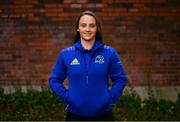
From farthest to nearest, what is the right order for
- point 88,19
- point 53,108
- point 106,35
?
point 106,35 < point 53,108 < point 88,19

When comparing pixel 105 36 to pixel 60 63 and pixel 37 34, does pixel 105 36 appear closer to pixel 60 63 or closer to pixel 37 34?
pixel 37 34

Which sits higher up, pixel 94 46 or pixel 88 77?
pixel 94 46

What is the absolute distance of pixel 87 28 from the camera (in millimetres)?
3734

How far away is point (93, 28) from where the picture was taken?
3766 millimetres

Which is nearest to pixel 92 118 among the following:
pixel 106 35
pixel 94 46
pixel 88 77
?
pixel 88 77

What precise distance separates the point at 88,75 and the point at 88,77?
0.02 m

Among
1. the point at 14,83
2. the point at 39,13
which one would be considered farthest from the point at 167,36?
the point at 14,83

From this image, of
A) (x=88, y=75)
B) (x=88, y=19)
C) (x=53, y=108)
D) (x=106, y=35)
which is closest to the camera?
(x=88, y=75)

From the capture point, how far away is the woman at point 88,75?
3.64m

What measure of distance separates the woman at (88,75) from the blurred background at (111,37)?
3.77 m

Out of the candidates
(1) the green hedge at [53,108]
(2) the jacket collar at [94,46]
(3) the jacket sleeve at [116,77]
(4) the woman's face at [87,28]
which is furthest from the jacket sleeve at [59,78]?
(1) the green hedge at [53,108]

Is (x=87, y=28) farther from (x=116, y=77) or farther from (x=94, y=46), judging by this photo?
(x=116, y=77)

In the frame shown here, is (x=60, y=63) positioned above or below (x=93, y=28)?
below

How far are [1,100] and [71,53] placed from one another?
3.83m
